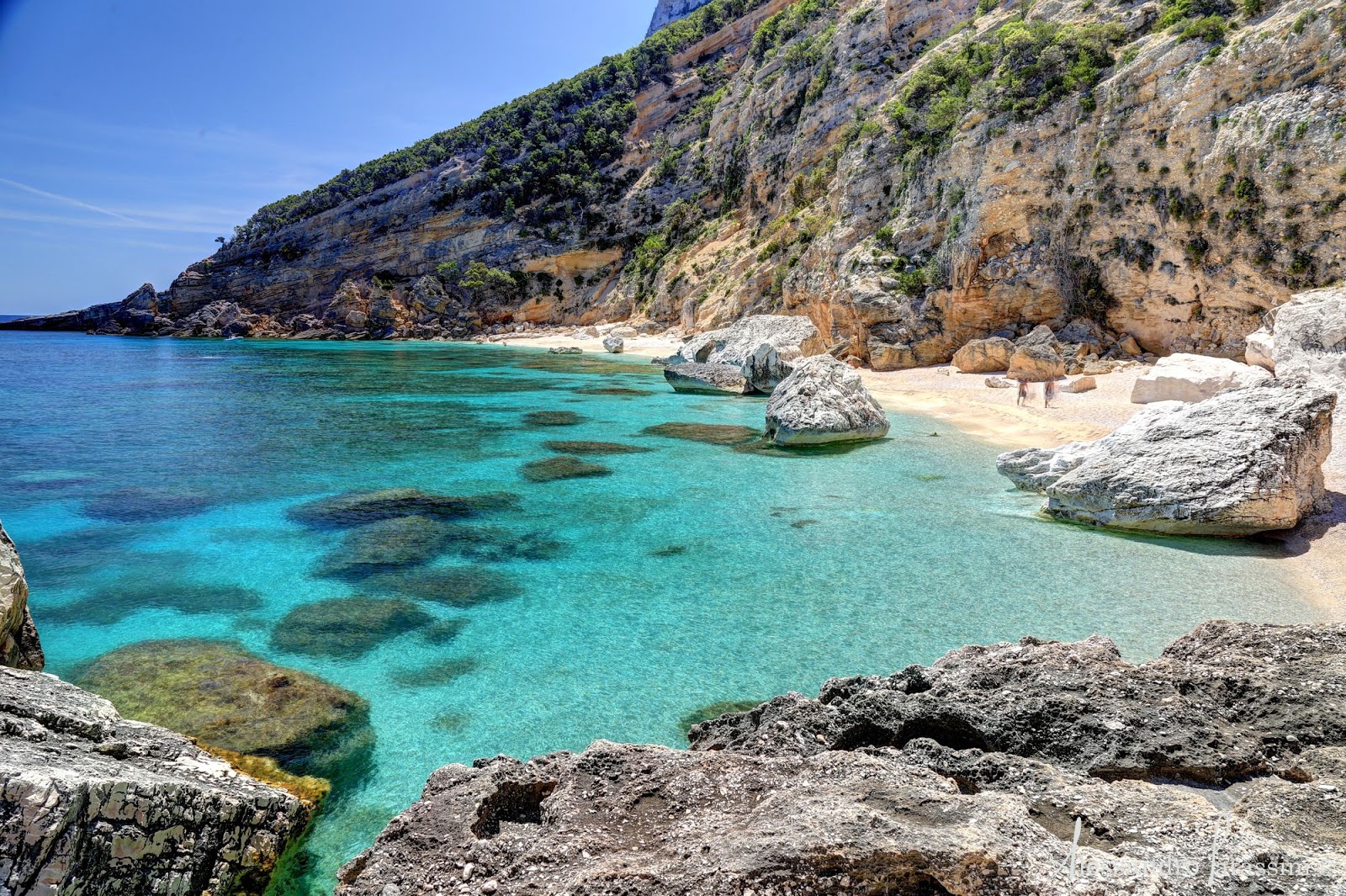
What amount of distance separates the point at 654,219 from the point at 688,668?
64413 millimetres

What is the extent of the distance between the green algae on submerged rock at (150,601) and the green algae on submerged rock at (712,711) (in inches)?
225

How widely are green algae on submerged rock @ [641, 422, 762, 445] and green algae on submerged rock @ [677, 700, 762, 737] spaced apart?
11.8 metres

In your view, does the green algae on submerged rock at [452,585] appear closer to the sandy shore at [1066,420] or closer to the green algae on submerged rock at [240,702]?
the green algae on submerged rock at [240,702]

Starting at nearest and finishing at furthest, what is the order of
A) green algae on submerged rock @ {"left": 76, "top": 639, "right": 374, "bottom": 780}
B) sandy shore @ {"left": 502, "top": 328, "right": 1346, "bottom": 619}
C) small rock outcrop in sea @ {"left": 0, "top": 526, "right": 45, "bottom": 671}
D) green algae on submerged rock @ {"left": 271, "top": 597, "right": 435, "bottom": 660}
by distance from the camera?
1. small rock outcrop in sea @ {"left": 0, "top": 526, "right": 45, "bottom": 671}
2. green algae on submerged rock @ {"left": 76, "top": 639, "right": 374, "bottom": 780}
3. green algae on submerged rock @ {"left": 271, "top": 597, "right": 435, "bottom": 660}
4. sandy shore @ {"left": 502, "top": 328, "right": 1346, "bottom": 619}

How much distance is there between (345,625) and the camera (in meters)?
8.15

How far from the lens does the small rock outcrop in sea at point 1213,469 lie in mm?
9562

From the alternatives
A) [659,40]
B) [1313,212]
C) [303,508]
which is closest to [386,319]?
[659,40]

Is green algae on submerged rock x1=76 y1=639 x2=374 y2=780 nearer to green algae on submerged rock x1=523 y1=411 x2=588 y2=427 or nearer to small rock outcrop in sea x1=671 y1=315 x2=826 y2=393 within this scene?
green algae on submerged rock x1=523 y1=411 x2=588 y2=427

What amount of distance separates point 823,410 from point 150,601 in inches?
538

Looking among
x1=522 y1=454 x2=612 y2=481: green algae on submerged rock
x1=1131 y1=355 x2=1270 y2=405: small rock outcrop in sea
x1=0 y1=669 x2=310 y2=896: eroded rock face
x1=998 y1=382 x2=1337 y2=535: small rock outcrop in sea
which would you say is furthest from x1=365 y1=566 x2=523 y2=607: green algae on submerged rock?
x1=1131 y1=355 x2=1270 y2=405: small rock outcrop in sea

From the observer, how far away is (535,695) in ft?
22.0

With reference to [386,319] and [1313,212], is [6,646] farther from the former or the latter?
[386,319]

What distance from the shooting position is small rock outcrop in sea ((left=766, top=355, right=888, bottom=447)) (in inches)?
683

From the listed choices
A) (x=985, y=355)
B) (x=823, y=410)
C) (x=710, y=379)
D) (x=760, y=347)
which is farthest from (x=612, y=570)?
(x=985, y=355)
